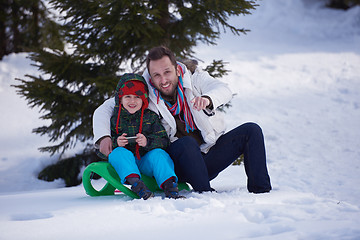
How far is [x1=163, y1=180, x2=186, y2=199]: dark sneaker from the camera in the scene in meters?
2.53

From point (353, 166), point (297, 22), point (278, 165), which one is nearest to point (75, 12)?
point (278, 165)

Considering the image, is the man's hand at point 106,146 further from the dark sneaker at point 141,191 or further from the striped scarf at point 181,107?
the striped scarf at point 181,107

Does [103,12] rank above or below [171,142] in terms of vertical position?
above

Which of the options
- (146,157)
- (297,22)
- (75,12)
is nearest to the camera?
(146,157)

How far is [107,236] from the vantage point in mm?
1725

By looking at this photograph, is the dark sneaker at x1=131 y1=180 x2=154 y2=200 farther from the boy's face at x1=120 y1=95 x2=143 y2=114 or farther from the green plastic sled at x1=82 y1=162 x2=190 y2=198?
the boy's face at x1=120 y1=95 x2=143 y2=114

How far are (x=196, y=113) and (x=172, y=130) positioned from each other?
241mm

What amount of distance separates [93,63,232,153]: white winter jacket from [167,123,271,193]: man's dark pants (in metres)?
0.12

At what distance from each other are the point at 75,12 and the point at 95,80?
107 cm

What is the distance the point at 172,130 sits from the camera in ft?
Answer: 9.60

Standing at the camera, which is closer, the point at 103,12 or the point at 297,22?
the point at 103,12

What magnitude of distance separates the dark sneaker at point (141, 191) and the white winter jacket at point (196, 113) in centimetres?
52

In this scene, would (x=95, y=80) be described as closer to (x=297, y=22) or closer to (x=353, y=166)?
(x=353, y=166)

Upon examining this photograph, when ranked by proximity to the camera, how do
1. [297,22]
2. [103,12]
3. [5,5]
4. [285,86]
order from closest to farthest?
1. [103,12]
2. [5,5]
3. [285,86]
4. [297,22]
